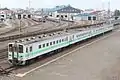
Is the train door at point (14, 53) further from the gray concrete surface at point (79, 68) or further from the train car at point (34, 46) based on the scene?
the gray concrete surface at point (79, 68)

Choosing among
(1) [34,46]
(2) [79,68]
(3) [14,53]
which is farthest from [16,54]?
(2) [79,68]

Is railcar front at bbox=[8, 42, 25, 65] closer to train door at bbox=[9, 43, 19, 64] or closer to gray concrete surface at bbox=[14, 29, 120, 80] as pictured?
train door at bbox=[9, 43, 19, 64]

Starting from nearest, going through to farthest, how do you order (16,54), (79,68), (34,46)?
(16,54)
(79,68)
(34,46)

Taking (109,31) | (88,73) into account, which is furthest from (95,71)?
(109,31)

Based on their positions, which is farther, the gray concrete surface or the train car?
the train car

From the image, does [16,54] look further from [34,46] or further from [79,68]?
[79,68]

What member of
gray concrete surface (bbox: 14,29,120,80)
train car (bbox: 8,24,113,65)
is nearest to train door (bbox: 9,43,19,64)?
train car (bbox: 8,24,113,65)

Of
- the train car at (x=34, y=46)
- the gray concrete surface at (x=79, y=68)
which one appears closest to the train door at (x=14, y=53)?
the train car at (x=34, y=46)

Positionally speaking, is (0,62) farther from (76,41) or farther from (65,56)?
(76,41)

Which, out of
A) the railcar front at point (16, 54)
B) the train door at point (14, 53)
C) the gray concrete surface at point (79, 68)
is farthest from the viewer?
the train door at point (14, 53)

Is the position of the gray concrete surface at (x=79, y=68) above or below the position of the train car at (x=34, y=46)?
below

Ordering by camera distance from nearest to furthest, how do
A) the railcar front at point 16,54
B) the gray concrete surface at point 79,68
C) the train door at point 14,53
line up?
1. the gray concrete surface at point 79,68
2. the railcar front at point 16,54
3. the train door at point 14,53

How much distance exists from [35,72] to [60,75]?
229 cm

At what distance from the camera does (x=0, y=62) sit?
24844mm
